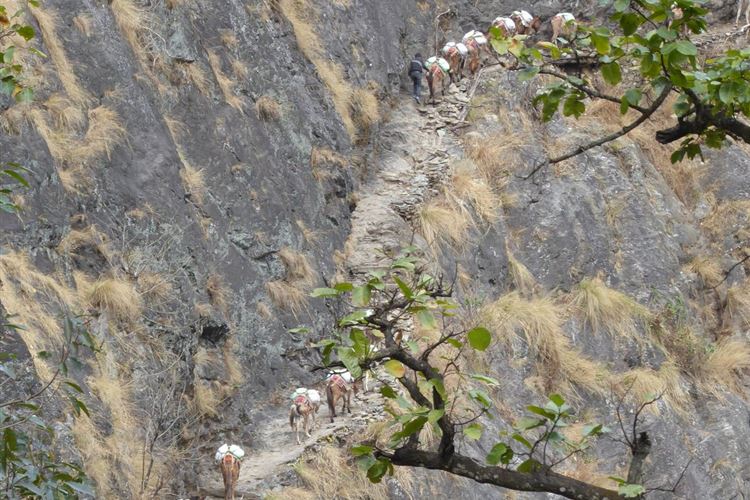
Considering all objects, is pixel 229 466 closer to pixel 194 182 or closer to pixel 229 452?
pixel 229 452

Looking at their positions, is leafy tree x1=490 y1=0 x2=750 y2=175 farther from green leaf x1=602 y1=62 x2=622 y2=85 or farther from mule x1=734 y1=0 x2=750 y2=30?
mule x1=734 y1=0 x2=750 y2=30

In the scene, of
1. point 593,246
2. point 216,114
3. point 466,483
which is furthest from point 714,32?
point 466,483

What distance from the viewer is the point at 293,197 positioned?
61.3 ft

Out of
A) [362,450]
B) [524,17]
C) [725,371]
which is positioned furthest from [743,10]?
[362,450]

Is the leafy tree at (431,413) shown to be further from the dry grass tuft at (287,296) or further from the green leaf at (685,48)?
the dry grass tuft at (287,296)

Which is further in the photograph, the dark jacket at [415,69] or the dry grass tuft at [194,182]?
the dark jacket at [415,69]

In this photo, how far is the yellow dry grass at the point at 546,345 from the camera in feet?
62.0

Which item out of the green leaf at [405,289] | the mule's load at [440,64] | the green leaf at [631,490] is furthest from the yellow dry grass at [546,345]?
the green leaf at [405,289]

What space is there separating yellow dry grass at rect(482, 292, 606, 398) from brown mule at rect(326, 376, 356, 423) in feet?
14.3

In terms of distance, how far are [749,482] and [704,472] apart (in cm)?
89

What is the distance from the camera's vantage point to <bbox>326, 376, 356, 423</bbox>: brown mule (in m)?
A: 14.5

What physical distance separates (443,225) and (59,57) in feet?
23.5

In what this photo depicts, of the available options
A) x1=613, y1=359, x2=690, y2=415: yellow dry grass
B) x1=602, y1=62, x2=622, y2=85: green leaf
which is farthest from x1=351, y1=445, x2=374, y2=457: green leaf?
x1=613, y1=359, x2=690, y2=415: yellow dry grass

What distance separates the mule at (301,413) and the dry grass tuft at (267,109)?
6093mm
